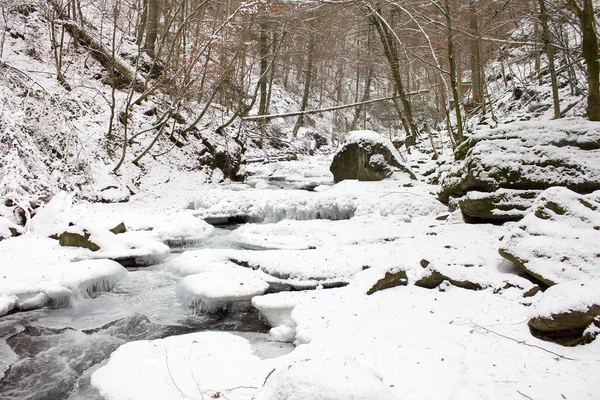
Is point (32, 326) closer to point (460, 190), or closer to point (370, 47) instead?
point (460, 190)

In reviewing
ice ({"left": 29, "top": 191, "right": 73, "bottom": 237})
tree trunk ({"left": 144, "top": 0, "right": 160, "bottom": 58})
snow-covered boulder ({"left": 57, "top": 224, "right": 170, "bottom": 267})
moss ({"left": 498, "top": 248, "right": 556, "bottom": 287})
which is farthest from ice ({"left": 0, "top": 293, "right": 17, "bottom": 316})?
tree trunk ({"left": 144, "top": 0, "right": 160, "bottom": 58})

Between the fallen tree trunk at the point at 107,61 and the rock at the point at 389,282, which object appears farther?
the fallen tree trunk at the point at 107,61

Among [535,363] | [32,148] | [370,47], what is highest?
[370,47]

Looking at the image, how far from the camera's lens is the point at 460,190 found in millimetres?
7434

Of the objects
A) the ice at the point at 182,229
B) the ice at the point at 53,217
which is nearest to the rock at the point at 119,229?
the ice at the point at 182,229

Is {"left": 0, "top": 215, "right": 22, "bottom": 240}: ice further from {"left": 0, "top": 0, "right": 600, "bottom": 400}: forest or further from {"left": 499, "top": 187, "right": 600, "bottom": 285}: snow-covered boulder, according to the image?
{"left": 499, "top": 187, "right": 600, "bottom": 285}: snow-covered boulder

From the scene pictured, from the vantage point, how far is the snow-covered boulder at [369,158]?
1152 centimetres

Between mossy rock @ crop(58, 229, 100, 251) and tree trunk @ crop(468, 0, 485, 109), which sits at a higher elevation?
tree trunk @ crop(468, 0, 485, 109)

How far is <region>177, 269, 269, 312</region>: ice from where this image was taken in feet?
15.4

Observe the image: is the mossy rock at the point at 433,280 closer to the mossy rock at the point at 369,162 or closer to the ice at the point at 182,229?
the ice at the point at 182,229

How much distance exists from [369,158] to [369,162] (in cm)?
14

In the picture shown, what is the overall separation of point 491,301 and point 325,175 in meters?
12.0

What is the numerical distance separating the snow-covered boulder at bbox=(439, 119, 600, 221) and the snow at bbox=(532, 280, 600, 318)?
3.21m

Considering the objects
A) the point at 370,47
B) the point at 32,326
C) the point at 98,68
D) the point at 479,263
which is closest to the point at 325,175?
the point at 370,47
